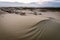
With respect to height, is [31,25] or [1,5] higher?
[1,5]

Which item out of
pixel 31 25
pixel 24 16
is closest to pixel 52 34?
pixel 31 25

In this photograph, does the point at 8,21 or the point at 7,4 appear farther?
the point at 7,4

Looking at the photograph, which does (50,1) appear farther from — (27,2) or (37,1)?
(27,2)

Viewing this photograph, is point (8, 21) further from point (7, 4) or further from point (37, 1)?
point (37, 1)

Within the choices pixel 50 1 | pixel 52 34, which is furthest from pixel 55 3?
pixel 52 34

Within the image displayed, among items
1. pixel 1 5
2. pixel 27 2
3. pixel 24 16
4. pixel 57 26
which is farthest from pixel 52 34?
pixel 1 5

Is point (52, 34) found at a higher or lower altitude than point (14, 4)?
lower

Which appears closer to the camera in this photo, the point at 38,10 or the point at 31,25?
the point at 31,25

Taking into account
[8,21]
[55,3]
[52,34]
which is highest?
[55,3]
